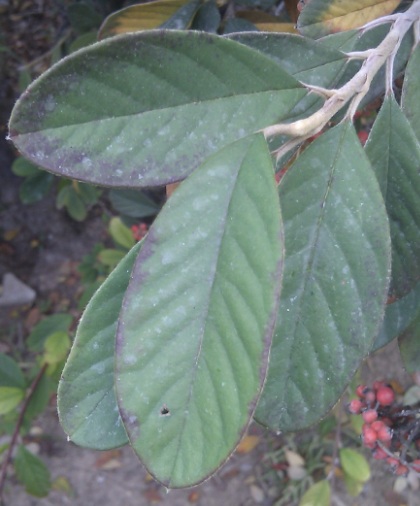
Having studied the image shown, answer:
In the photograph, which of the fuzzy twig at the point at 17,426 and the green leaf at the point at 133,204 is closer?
the fuzzy twig at the point at 17,426

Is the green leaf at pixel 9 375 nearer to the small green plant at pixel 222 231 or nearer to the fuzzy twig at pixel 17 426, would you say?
the fuzzy twig at pixel 17 426

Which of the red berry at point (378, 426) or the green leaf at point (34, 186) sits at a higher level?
the green leaf at point (34, 186)

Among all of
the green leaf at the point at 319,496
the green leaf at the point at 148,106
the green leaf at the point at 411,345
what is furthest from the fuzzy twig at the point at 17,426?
the green leaf at the point at 148,106

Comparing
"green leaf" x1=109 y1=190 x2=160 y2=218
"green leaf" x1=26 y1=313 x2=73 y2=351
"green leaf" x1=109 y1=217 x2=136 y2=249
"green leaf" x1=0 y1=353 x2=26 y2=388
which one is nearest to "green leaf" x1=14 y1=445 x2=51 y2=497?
"green leaf" x1=0 y1=353 x2=26 y2=388

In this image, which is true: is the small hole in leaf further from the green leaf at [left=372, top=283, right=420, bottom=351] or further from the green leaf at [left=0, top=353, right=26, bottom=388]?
the green leaf at [left=0, top=353, right=26, bottom=388]

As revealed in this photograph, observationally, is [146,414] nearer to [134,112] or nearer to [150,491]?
[134,112]

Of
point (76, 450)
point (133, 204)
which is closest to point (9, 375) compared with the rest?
point (133, 204)

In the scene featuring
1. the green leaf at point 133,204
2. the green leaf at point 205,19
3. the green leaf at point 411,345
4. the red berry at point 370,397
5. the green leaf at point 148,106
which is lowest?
the red berry at point 370,397

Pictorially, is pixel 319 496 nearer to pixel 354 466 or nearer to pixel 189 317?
pixel 354 466
